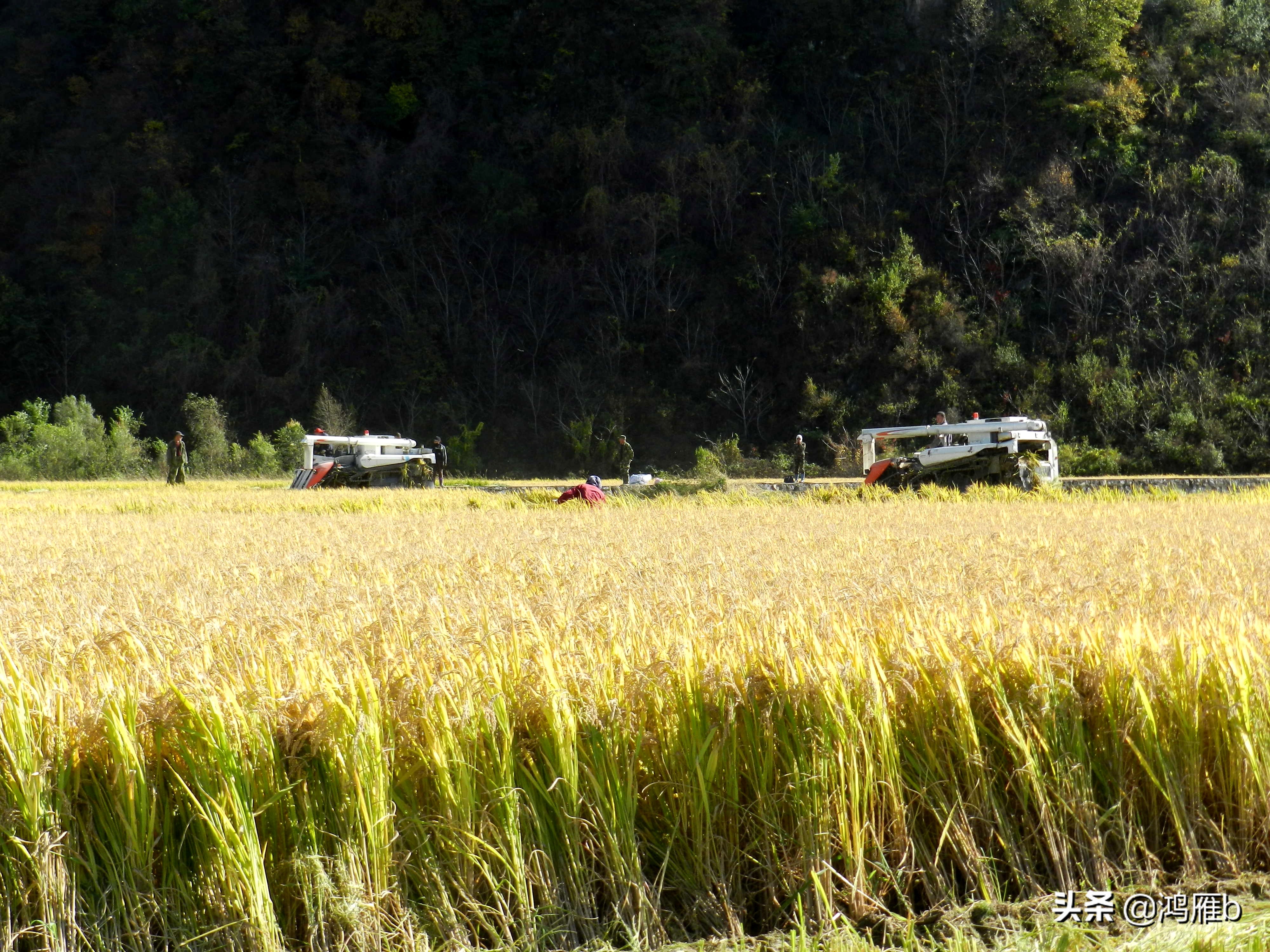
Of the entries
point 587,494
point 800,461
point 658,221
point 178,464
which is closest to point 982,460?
point 587,494

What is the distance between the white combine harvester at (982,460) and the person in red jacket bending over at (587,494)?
5.48 metres

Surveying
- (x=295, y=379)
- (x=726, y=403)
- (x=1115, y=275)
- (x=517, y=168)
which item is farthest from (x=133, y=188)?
(x=1115, y=275)

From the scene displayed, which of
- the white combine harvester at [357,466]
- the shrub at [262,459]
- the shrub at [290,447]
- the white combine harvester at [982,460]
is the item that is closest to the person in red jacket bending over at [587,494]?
the white combine harvester at [982,460]

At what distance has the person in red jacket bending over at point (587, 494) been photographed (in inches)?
671

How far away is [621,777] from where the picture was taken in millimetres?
3508

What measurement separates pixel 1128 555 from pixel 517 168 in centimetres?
3753

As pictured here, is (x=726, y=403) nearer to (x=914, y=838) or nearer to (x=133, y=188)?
(x=133, y=188)

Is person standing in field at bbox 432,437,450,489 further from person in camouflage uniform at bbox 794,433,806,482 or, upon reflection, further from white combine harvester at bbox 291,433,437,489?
person in camouflage uniform at bbox 794,433,806,482

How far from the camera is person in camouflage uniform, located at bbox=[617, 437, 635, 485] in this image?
28.2m

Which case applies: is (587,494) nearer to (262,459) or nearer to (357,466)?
(357,466)

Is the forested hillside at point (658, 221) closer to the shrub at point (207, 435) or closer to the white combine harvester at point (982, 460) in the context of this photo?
the shrub at point (207, 435)

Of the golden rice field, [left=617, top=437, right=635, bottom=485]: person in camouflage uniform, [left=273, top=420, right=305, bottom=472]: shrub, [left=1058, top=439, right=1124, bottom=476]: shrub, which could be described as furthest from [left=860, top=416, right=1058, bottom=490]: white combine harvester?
[left=273, top=420, right=305, bottom=472]: shrub

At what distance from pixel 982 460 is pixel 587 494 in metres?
7.53

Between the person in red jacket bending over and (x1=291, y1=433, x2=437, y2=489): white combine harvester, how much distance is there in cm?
794
